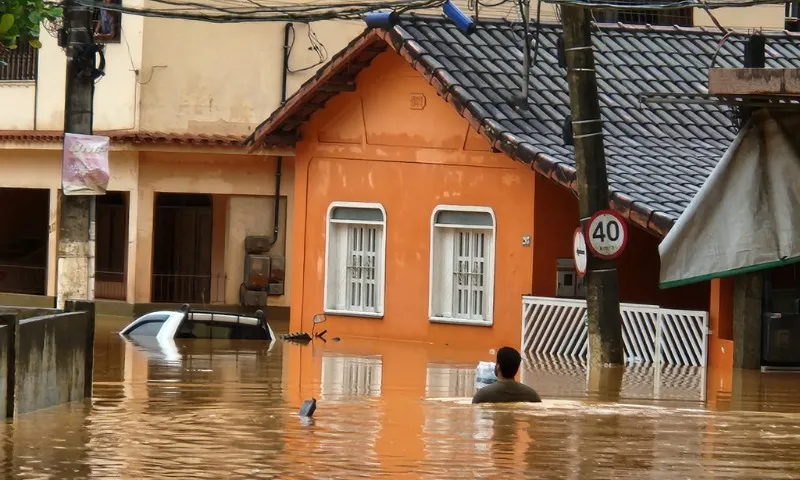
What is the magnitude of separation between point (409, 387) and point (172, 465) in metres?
7.66

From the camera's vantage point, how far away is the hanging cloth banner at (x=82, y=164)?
19.5 m

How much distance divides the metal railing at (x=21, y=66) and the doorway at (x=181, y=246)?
384 centimetres

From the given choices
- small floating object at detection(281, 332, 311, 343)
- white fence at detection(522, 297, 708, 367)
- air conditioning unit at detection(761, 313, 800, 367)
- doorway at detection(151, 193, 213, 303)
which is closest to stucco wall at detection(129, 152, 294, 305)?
doorway at detection(151, 193, 213, 303)

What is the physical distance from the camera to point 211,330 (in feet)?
82.7

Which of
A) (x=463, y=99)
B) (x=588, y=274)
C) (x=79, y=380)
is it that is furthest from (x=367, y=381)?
(x=463, y=99)

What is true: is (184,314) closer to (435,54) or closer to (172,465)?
(435,54)

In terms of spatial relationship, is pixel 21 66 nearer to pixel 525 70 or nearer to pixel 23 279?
pixel 23 279

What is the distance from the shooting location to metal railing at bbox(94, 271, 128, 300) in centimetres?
3653

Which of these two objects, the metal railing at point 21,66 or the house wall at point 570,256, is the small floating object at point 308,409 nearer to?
the house wall at point 570,256

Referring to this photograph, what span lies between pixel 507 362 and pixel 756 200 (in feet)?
9.57

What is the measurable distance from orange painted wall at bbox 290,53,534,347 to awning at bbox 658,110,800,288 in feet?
30.7

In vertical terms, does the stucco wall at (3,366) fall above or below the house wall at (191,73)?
below

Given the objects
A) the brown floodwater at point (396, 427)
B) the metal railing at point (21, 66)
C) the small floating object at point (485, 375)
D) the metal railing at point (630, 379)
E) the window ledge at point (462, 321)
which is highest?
the metal railing at point (21, 66)

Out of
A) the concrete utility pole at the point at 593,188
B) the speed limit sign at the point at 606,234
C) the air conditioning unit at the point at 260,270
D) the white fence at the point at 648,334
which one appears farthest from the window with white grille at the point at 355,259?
the speed limit sign at the point at 606,234
